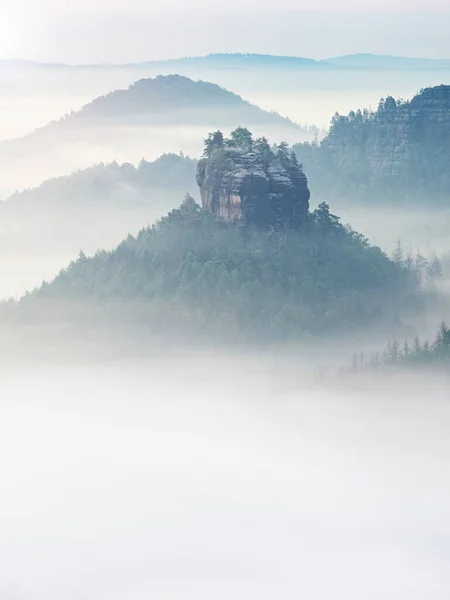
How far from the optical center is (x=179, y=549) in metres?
172

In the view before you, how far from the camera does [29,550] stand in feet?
562

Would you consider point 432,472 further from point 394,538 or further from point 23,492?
point 23,492

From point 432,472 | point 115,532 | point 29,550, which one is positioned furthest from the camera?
point 432,472

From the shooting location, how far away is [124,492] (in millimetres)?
196875

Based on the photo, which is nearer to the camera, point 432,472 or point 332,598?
point 332,598

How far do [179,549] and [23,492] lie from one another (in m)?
30.6

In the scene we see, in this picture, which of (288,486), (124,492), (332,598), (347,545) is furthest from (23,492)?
(332,598)

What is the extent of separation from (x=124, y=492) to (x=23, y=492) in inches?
339

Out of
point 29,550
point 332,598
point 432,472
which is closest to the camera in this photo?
point 332,598

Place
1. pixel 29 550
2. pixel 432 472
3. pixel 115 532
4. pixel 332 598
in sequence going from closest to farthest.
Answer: pixel 332 598, pixel 29 550, pixel 115 532, pixel 432 472

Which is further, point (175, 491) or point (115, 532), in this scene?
point (175, 491)

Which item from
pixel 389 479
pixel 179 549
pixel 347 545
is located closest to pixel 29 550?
pixel 179 549

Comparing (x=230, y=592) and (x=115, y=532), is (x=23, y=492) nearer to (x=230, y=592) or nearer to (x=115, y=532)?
(x=115, y=532)

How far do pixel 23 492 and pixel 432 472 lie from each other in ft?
109
